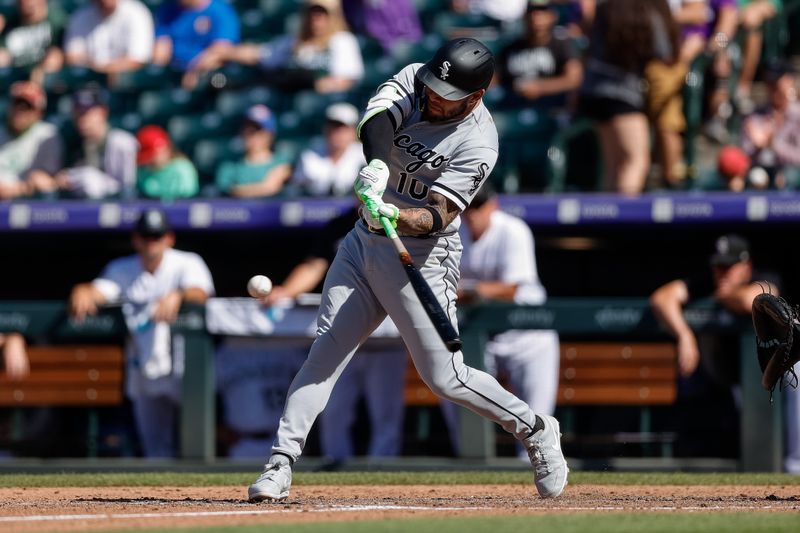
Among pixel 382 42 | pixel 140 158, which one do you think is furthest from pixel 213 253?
pixel 382 42

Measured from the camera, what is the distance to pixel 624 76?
8117 mm

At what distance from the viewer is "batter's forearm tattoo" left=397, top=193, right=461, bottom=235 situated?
4832mm

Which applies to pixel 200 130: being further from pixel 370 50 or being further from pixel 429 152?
pixel 429 152

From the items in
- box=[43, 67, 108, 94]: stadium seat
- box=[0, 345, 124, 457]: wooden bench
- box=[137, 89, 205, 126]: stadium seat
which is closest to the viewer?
box=[0, 345, 124, 457]: wooden bench

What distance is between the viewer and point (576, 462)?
7.13 meters

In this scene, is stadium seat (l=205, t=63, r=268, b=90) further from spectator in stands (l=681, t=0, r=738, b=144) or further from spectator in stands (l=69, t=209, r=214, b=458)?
spectator in stands (l=681, t=0, r=738, b=144)

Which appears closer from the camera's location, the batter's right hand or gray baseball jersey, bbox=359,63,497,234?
the batter's right hand

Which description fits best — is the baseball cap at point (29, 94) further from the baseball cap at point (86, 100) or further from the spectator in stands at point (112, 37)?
the spectator in stands at point (112, 37)

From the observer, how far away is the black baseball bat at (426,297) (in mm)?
4812

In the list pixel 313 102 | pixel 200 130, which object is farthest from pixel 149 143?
pixel 313 102

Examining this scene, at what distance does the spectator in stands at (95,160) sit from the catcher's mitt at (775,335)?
4.46 metres

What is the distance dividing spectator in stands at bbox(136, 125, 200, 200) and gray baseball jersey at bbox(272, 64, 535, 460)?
3.54 metres

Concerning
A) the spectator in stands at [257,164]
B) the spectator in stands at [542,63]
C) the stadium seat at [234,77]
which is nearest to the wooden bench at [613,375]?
the spectator in stands at [257,164]

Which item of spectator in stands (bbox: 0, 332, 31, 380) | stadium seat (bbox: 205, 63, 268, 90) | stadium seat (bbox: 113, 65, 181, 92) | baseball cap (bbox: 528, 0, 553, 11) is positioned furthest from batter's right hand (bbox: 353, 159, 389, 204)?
stadium seat (bbox: 113, 65, 181, 92)
